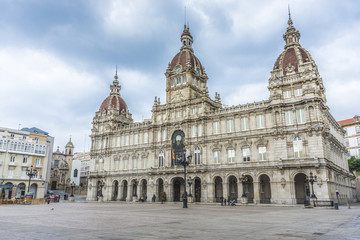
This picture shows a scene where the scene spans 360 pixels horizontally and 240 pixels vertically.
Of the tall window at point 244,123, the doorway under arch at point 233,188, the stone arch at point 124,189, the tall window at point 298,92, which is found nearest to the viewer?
the tall window at point 298,92

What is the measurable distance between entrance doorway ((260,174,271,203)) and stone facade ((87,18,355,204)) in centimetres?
16

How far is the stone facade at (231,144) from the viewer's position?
42156mm

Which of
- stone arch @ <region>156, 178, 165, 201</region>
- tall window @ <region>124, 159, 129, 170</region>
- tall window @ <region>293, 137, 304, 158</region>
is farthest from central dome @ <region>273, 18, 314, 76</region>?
tall window @ <region>124, 159, 129, 170</region>

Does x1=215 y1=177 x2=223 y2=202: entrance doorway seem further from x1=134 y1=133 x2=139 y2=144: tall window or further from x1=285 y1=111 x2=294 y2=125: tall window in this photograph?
x1=134 y1=133 x2=139 y2=144: tall window

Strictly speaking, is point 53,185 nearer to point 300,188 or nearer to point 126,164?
point 126,164

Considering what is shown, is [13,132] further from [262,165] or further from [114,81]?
[262,165]

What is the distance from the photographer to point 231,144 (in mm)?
48469

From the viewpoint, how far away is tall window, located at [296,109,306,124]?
43094 millimetres

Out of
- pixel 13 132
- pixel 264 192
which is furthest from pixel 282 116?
pixel 13 132

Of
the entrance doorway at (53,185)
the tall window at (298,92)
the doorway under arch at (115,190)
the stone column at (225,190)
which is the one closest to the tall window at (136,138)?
the doorway under arch at (115,190)

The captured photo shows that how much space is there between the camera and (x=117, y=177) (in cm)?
6209

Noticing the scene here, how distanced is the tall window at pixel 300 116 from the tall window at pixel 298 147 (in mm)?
2750

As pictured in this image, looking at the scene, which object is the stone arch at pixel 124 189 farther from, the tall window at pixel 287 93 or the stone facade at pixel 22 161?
the tall window at pixel 287 93

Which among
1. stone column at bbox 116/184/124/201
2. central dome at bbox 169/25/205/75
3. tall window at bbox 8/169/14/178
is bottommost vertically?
stone column at bbox 116/184/124/201
